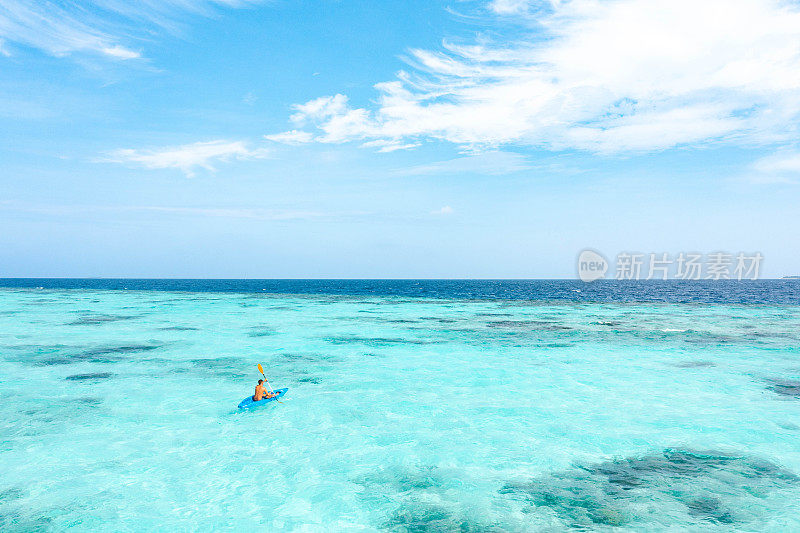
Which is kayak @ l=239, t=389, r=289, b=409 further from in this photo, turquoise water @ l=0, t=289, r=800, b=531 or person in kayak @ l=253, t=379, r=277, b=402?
turquoise water @ l=0, t=289, r=800, b=531

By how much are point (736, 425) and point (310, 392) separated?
15834 mm

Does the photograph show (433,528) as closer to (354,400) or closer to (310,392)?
(354,400)

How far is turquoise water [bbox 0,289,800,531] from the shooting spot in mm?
10656

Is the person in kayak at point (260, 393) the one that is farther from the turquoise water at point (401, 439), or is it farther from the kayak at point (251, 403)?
the turquoise water at point (401, 439)

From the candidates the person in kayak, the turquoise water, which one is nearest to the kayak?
the person in kayak

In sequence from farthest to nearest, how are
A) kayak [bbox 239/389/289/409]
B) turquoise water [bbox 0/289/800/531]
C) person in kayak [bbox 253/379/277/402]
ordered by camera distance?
person in kayak [bbox 253/379/277/402] → kayak [bbox 239/389/289/409] → turquoise water [bbox 0/289/800/531]

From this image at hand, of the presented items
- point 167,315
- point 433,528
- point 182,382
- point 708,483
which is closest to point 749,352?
point 708,483

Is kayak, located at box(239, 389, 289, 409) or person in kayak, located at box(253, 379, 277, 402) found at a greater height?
person in kayak, located at box(253, 379, 277, 402)

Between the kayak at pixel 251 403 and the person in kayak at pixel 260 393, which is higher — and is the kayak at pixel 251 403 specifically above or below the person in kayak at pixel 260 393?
below

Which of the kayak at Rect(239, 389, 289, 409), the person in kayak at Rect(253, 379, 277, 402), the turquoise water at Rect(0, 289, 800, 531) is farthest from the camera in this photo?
the person in kayak at Rect(253, 379, 277, 402)

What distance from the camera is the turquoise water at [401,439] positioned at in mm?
10656

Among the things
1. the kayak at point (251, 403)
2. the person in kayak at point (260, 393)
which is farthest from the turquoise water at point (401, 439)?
the person in kayak at point (260, 393)

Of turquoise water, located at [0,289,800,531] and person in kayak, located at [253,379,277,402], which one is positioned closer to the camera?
turquoise water, located at [0,289,800,531]

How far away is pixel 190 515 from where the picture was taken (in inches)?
420
